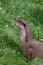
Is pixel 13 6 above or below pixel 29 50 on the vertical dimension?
above

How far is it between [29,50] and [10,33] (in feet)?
4.05

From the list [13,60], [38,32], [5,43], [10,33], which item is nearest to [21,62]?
[13,60]

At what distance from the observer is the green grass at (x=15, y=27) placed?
8820 millimetres

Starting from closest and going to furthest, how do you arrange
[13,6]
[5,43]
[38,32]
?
[5,43] < [38,32] < [13,6]

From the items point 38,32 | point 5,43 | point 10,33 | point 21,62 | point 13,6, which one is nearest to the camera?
point 21,62

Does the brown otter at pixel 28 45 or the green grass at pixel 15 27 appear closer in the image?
the green grass at pixel 15 27

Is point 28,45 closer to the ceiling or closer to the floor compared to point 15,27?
closer to the floor

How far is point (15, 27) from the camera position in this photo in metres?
10.6

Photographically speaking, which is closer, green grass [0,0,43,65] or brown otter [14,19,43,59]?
green grass [0,0,43,65]

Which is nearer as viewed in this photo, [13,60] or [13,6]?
[13,60]

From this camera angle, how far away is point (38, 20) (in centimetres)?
1219

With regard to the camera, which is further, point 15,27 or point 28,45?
point 15,27

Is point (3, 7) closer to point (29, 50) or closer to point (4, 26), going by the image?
point (4, 26)

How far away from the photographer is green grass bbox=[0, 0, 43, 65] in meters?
8.82
